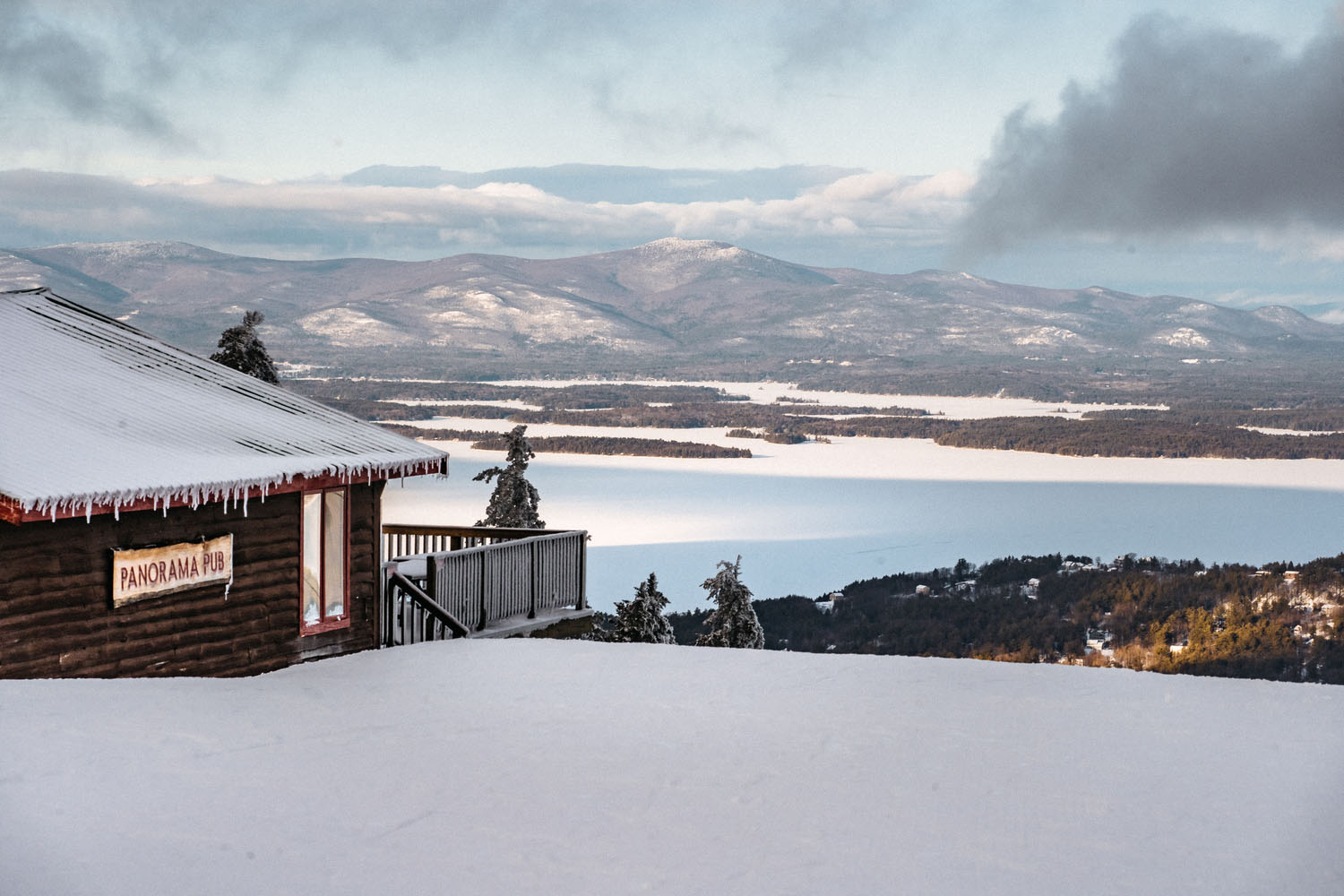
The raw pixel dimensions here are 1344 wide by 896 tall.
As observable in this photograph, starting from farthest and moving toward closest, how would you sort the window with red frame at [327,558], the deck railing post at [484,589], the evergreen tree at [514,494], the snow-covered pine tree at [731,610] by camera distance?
the evergreen tree at [514,494]
the snow-covered pine tree at [731,610]
the deck railing post at [484,589]
the window with red frame at [327,558]

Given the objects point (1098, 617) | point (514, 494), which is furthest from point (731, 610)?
point (1098, 617)

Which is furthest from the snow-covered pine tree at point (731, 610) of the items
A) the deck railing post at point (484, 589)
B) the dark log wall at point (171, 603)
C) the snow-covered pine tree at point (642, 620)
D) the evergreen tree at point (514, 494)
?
the dark log wall at point (171, 603)

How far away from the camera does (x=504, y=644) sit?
13.3m

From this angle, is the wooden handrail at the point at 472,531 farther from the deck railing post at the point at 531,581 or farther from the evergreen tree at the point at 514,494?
the evergreen tree at the point at 514,494

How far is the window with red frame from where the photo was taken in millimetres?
12352

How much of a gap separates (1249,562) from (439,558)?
65.8 meters

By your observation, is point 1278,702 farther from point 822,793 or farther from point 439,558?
point 439,558

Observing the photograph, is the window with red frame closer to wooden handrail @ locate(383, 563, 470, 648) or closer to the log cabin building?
the log cabin building

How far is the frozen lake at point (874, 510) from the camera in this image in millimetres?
64312

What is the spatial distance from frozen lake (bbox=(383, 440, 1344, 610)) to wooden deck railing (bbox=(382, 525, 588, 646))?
31827mm

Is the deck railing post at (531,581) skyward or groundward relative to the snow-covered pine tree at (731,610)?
skyward

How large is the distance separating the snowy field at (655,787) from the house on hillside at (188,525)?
576 mm

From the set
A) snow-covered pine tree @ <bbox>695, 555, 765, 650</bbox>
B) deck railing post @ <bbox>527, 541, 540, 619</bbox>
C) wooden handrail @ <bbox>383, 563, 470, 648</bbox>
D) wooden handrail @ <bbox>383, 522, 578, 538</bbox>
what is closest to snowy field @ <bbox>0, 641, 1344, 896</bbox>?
wooden handrail @ <bbox>383, 563, 470, 648</bbox>

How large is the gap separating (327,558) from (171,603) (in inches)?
89.6
